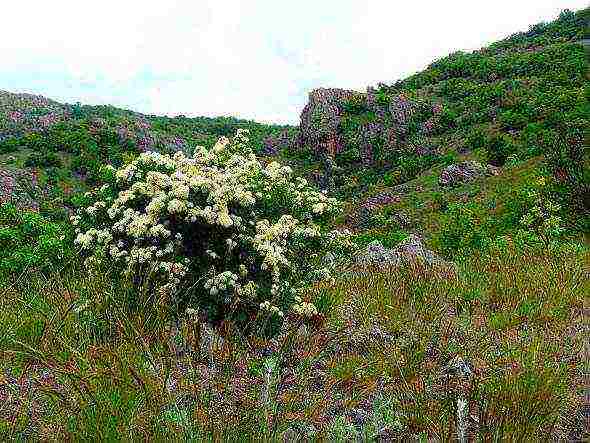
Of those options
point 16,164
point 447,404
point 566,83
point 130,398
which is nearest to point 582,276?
point 447,404

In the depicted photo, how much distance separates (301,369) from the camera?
12.5 ft

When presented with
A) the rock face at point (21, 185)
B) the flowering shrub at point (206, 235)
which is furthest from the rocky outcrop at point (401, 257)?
the rock face at point (21, 185)

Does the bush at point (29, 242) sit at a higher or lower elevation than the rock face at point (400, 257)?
higher

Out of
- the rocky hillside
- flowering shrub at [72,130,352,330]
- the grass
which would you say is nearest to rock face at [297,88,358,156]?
the rocky hillside

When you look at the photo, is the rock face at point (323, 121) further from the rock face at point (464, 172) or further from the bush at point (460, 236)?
the bush at point (460, 236)

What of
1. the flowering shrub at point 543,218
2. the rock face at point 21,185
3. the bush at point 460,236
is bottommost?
the rock face at point 21,185

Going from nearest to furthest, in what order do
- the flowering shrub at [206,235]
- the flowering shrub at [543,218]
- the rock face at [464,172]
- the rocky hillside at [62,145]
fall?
1. the flowering shrub at [206,235]
2. the flowering shrub at [543,218]
3. the rock face at [464,172]
4. the rocky hillside at [62,145]

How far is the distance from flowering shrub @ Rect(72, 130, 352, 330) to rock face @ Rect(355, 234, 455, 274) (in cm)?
229

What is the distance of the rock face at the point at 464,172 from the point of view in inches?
1221

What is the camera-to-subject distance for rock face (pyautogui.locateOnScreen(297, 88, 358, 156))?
4869cm

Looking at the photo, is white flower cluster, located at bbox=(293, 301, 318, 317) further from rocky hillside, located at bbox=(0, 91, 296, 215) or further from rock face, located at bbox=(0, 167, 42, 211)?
rock face, located at bbox=(0, 167, 42, 211)

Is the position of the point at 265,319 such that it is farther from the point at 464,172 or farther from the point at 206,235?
the point at 464,172

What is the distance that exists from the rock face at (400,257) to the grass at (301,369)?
1.86 meters

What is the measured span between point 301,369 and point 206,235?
7.28 feet
